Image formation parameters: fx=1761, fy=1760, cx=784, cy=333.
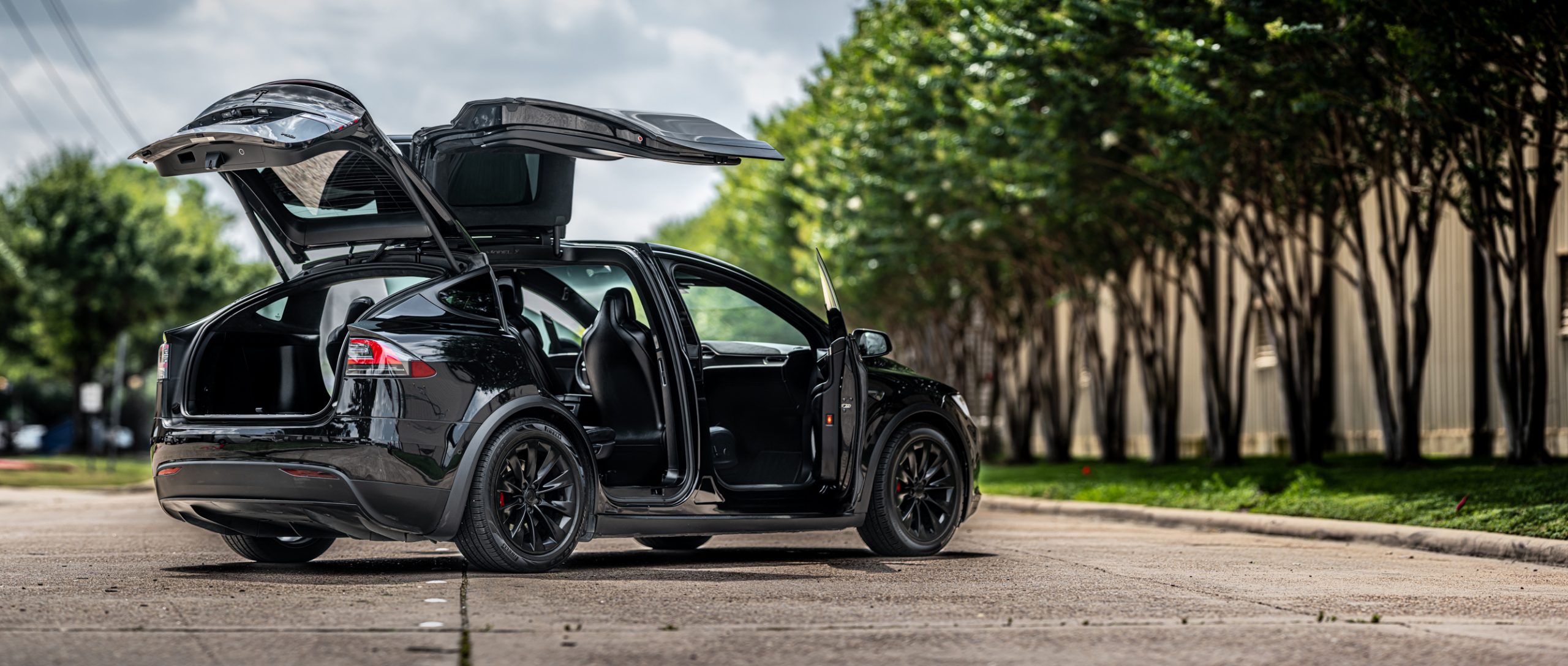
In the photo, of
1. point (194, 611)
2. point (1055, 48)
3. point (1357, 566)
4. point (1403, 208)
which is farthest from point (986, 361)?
point (194, 611)

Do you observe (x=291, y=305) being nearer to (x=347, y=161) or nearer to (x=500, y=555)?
(x=347, y=161)

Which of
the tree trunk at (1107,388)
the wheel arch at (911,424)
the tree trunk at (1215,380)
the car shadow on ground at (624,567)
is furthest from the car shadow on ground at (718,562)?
the tree trunk at (1107,388)

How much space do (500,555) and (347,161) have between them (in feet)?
6.40

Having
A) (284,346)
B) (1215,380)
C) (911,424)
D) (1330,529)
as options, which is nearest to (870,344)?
(911,424)

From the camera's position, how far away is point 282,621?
6359 mm

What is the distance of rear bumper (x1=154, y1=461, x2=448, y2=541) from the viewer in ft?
25.4

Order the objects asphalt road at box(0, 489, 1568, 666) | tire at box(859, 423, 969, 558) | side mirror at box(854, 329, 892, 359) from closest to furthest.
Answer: asphalt road at box(0, 489, 1568, 666) → side mirror at box(854, 329, 892, 359) → tire at box(859, 423, 969, 558)

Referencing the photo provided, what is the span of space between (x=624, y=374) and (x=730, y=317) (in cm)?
134

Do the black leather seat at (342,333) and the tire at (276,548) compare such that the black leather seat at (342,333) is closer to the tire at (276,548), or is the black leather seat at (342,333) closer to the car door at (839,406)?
the tire at (276,548)

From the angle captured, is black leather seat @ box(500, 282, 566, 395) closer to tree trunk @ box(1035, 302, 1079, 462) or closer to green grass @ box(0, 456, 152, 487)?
green grass @ box(0, 456, 152, 487)

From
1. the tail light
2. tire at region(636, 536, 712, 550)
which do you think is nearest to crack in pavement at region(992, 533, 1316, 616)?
tire at region(636, 536, 712, 550)

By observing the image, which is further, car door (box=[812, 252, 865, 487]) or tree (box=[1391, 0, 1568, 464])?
tree (box=[1391, 0, 1568, 464])

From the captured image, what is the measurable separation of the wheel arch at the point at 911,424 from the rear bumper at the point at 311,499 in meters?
2.54

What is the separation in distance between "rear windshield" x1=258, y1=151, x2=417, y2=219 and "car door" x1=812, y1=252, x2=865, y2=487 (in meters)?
2.27
